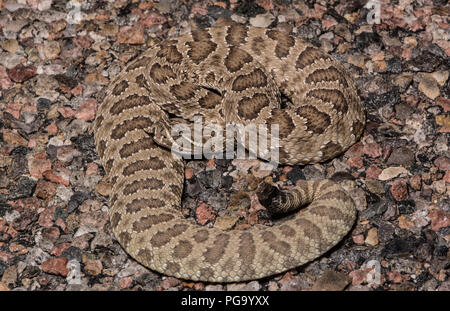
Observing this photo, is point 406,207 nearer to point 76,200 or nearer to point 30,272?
point 76,200

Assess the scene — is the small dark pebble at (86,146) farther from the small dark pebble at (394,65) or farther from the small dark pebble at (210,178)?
the small dark pebble at (394,65)

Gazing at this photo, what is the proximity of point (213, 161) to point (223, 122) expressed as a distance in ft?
2.20

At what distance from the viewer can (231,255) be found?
728 cm

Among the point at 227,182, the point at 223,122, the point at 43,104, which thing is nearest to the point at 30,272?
the point at 227,182

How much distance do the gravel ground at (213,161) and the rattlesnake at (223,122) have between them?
0.31 m

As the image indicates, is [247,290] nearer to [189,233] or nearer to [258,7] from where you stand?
[189,233]

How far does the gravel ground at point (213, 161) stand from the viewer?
7594 mm

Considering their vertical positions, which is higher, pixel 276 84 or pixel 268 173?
pixel 276 84

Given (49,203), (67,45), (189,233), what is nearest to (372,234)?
(189,233)

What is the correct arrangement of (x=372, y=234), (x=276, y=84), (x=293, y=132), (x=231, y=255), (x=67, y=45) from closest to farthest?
(x=231, y=255), (x=372, y=234), (x=293, y=132), (x=276, y=84), (x=67, y=45)

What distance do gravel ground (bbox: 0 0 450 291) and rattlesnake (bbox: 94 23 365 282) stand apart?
310 millimetres

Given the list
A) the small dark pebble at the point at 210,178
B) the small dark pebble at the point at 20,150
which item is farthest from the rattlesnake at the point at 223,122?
the small dark pebble at the point at 20,150

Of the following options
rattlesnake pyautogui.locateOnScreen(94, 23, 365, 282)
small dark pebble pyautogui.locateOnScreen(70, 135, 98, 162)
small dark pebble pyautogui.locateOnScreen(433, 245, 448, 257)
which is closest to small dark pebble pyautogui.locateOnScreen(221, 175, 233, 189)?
rattlesnake pyautogui.locateOnScreen(94, 23, 365, 282)

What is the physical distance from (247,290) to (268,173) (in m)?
1.99
